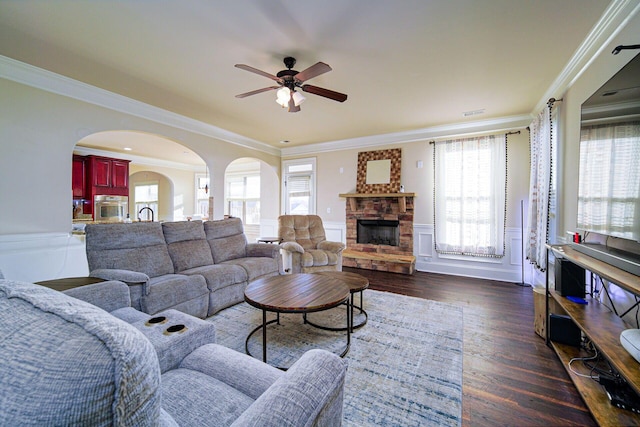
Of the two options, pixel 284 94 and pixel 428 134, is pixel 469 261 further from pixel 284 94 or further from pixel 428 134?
pixel 284 94

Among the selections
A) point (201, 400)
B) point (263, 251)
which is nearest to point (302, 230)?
point (263, 251)

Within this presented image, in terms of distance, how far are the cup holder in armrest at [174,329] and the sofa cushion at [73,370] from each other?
37.2 inches

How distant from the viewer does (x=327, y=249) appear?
13.6 feet

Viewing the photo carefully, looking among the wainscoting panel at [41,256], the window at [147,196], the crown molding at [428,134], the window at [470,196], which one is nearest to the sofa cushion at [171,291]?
the wainscoting panel at [41,256]

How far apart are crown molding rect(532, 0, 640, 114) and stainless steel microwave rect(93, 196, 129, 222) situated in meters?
8.67

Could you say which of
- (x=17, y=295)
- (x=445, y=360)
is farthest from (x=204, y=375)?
(x=445, y=360)

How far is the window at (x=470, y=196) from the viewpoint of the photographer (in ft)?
14.1

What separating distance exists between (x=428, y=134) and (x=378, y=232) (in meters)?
2.12

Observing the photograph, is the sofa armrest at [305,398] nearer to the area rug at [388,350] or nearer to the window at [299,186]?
the area rug at [388,350]

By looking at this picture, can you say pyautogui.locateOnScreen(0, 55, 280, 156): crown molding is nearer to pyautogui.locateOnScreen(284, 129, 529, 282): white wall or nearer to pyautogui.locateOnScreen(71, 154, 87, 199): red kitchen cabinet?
pyautogui.locateOnScreen(284, 129, 529, 282): white wall

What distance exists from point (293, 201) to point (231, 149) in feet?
6.48

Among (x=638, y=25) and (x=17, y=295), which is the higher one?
(x=638, y=25)

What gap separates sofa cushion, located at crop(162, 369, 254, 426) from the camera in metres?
0.90

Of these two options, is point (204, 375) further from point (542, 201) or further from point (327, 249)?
point (542, 201)
